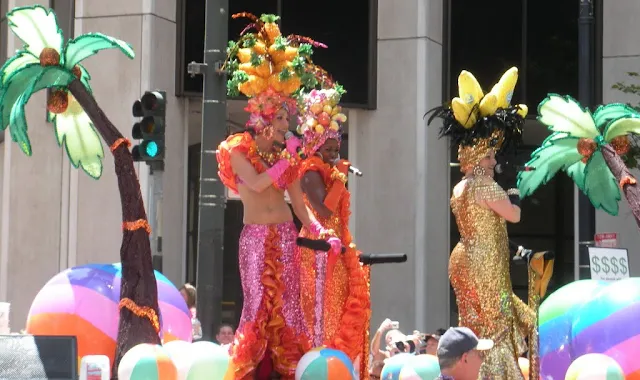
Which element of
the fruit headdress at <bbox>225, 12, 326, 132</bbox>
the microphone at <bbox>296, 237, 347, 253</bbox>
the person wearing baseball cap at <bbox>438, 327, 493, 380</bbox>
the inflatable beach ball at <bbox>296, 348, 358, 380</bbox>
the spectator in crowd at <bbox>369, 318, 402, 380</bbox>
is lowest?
the spectator in crowd at <bbox>369, 318, 402, 380</bbox>

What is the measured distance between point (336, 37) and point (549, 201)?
4.68 meters

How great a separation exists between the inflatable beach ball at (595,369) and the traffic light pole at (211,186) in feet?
11.9

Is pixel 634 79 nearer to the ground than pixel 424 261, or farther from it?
farther from it

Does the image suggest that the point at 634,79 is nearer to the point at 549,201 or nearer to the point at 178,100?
the point at 549,201

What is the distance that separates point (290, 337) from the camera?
9094mm

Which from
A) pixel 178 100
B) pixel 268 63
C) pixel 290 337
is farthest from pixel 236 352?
pixel 178 100

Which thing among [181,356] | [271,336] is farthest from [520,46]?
[181,356]

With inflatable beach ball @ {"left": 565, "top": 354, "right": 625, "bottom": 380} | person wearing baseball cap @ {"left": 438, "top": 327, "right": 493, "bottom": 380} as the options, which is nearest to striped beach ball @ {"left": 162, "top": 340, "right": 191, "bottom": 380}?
inflatable beach ball @ {"left": 565, "top": 354, "right": 625, "bottom": 380}

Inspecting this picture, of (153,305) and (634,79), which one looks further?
(634,79)

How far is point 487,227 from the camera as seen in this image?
31.6ft

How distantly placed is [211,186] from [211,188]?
19 millimetres

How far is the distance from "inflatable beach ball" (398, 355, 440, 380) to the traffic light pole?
2398mm

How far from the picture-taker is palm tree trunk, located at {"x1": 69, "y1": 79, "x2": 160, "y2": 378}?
893cm

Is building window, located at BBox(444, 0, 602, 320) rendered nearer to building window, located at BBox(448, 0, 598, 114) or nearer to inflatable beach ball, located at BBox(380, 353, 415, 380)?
building window, located at BBox(448, 0, 598, 114)
